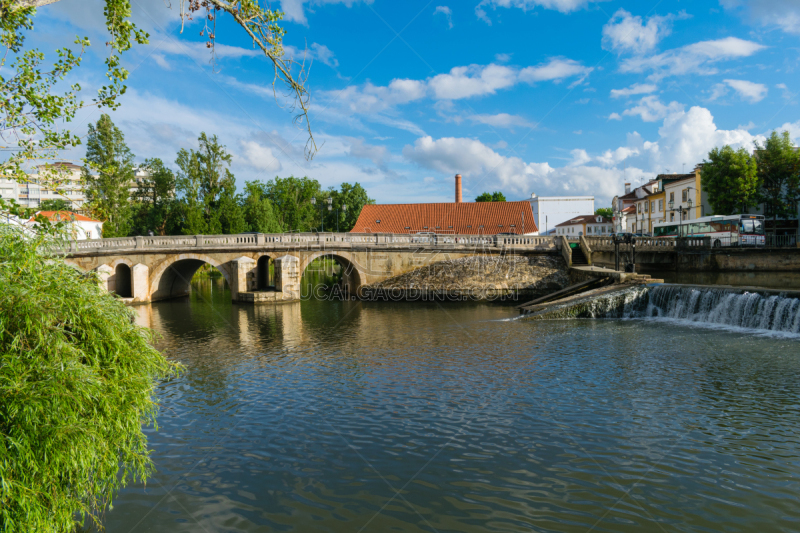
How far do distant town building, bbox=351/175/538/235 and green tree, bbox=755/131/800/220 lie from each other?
23.7 m

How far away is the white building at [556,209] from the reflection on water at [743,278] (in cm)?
5649

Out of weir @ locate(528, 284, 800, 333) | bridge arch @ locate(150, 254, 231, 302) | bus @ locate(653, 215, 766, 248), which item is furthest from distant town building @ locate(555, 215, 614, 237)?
bridge arch @ locate(150, 254, 231, 302)

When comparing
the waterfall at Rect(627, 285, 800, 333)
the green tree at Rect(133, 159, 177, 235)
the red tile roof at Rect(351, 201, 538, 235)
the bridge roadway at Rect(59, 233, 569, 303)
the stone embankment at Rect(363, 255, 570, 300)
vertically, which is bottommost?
the waterfall at Rect(627, 285, 800, 333)

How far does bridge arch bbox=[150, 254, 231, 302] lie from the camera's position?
3853 centimetres

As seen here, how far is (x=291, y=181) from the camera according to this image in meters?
90.2

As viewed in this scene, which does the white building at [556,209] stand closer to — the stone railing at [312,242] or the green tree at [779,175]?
the green tree at [779,175]

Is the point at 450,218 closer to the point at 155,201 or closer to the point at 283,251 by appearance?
the point at 283,251

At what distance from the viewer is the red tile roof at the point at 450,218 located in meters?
58.9

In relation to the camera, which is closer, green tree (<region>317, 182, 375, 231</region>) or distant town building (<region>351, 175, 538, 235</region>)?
distant town building (<region>351, 175, 538, 235</region>)

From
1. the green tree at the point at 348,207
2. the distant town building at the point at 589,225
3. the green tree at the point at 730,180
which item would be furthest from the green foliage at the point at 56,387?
the distant town building at the point at 589,225

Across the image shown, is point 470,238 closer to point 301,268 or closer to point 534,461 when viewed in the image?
point 301,268

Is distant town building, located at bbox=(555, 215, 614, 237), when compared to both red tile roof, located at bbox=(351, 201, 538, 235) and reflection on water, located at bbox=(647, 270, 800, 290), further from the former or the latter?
reflection on water, located at bbox=(647, 270, 800, 290)

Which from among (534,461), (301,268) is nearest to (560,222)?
(301,268)

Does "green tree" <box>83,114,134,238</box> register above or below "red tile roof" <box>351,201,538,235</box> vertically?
above
